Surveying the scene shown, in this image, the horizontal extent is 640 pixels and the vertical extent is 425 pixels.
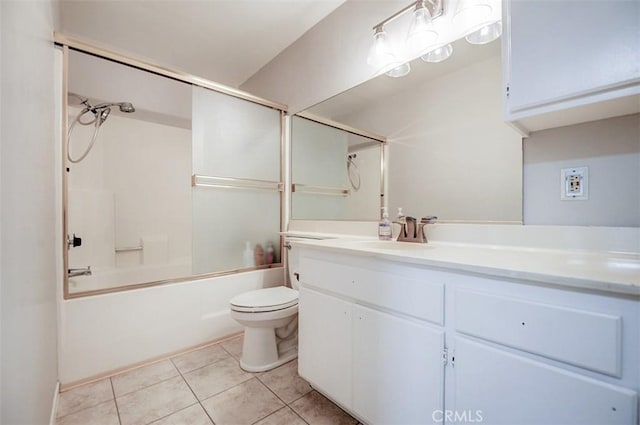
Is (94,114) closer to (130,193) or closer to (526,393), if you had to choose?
(130,193)

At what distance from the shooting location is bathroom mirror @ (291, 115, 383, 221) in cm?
179

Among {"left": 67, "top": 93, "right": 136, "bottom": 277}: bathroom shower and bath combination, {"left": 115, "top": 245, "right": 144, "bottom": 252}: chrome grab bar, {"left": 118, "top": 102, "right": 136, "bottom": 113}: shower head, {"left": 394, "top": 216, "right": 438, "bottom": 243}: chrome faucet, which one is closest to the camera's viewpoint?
{"left": 394, "top": 216, "right": 438, "bottom": 243}: chrome faucet

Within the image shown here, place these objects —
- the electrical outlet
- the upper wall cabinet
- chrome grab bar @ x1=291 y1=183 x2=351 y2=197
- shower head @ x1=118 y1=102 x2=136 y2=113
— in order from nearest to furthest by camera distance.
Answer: the upper wall cabinet < the electrical outlet < chrome grab bar @ x1=291 y1=183 x2=351 y2=197 < shower head @ x1=118 y1=102 x2=136 y2=113

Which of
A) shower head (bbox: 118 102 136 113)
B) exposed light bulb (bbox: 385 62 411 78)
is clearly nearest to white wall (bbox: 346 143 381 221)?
exposed light bulb (bbox: 385 62 411 78)

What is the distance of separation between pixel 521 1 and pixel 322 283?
1318mm

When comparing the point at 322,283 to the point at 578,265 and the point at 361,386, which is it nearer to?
the point at 361,386

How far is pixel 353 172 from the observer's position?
1.91 meters

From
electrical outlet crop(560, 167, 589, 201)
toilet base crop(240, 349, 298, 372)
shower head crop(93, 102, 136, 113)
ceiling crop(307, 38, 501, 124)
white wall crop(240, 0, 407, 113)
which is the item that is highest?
white wall crop(240, 0, 407, 113)

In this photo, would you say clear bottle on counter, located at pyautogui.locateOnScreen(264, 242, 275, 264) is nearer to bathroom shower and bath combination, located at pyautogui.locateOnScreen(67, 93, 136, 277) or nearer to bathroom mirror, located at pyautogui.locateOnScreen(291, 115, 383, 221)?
bathroom mirror, located at pyautogui.locateOnScreen(291, 115, 383, 221)

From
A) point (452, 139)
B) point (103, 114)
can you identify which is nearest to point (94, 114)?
point (103, 114)

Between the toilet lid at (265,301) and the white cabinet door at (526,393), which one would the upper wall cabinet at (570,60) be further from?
the toilet lid at (265,301)

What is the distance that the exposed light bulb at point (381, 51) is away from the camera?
1586 mm

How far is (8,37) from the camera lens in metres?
0.62

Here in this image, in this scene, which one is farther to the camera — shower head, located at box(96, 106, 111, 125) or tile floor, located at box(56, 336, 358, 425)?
shower head, located at box(96, 106, 111, 125)
